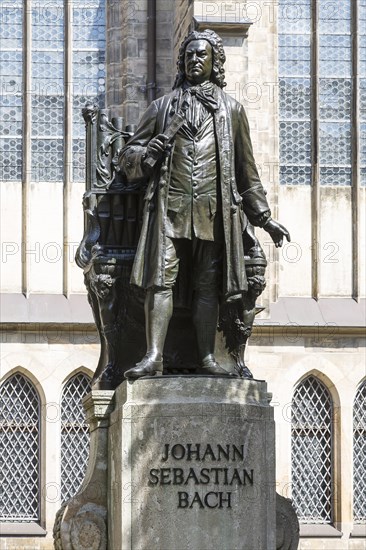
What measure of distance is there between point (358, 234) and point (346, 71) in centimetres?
220

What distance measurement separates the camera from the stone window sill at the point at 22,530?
22234 millimetres

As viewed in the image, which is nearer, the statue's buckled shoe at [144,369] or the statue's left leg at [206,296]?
the statue's buckled shoe at [144,369]

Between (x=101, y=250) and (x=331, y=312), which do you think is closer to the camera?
(x=101, y=250)

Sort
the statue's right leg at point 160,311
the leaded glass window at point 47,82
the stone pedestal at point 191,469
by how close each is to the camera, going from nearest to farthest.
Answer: the stone pedestal at point 191,469 → the statue's right leg at point 160,311 → the leaded glass window at point 47,82

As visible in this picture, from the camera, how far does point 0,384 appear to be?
74.6ft

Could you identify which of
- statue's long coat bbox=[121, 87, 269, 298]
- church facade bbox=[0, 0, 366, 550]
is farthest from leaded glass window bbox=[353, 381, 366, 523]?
statue's long coat bbox=[121, 87, 269, 298]

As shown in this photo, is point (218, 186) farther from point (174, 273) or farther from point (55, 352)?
point (55, 352)

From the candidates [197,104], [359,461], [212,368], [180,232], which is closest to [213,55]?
[197,104]

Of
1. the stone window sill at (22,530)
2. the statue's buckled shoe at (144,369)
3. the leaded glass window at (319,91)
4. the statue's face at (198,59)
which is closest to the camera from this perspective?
the statue's buckled shoe at (144,369)

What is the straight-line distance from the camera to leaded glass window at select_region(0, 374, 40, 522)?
22.5m

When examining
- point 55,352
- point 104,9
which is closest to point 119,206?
point 55,352

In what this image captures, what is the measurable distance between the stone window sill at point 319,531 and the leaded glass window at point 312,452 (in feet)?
0.44

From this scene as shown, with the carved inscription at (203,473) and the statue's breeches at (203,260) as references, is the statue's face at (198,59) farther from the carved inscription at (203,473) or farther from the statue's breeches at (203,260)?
the carved inscription at (203,473)

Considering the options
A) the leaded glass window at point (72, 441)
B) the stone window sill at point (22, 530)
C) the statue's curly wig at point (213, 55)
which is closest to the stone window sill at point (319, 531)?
the leaded glass window at point (72, 441)
